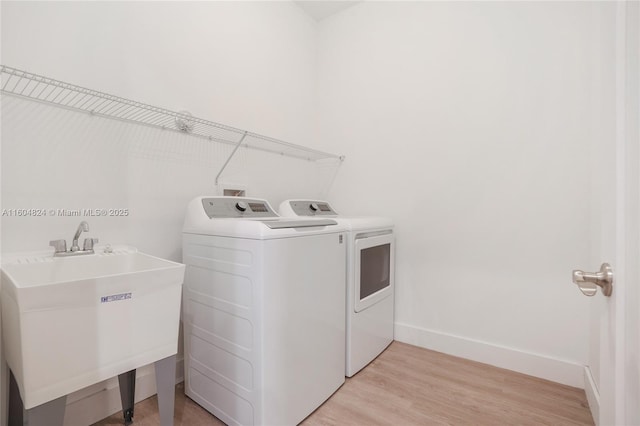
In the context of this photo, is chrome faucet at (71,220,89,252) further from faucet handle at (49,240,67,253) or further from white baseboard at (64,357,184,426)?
white baseboard at (64,357,184,426)

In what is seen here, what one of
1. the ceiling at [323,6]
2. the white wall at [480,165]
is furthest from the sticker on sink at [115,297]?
the ceiling at [323,6]

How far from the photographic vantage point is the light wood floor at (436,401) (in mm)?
1388

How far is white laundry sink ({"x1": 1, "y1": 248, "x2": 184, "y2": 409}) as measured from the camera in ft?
2.52

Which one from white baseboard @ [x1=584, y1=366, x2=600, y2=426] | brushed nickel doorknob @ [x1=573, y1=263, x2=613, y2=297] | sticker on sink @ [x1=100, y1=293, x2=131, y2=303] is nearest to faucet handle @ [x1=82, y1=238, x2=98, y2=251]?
sticker on sink @ [x1=100, y1=293, x2=131, y2=303]

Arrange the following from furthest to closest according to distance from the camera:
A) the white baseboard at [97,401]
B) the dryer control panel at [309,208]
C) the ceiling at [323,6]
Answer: the ceiling at [323,6]
the dryer control panel at [309,208]
the white baseboard at [97,401]

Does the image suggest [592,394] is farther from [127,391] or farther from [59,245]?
[59,245]

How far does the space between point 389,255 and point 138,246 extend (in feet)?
5.36

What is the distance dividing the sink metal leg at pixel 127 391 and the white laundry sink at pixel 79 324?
47 centimetres

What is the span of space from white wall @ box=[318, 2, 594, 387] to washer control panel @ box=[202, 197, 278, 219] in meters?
0.97

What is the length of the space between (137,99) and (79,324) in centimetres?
120

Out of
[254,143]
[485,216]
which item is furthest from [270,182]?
[485,216]

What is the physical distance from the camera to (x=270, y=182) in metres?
2.33

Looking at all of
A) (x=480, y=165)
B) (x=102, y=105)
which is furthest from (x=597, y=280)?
(x=102, y=105)

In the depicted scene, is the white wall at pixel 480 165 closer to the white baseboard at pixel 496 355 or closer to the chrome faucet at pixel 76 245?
the white baseboard at pixel 496 355
